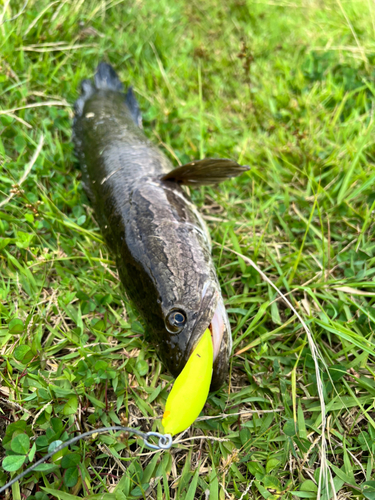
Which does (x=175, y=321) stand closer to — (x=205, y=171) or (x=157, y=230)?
(x=157, y=230)

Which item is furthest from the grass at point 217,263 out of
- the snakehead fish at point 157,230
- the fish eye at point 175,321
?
the fish eye at point 175,321

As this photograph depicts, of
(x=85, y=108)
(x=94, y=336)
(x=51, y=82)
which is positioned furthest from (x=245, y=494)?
(x=51, y=82)

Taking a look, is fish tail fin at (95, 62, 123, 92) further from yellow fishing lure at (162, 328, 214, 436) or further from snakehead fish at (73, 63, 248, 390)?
yellow fishing lure at (162, 328, 214, 436)

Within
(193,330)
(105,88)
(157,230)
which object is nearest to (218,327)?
(193,330)

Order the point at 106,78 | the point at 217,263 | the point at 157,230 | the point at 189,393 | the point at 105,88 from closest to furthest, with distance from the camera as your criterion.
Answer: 1. the point at 189,393
2. the point at 157,230
3. the point at 217,263
4. the point at 105,88
5. the point at 106,78

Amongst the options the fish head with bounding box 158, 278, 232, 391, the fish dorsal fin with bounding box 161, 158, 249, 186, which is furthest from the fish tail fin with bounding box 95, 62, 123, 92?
the fish head with bounding box 158, 278, 232, 391

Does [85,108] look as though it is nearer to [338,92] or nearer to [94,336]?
[94,336]

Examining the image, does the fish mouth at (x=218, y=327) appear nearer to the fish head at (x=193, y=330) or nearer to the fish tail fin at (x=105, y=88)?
the fish head at (x=193, y=330)
